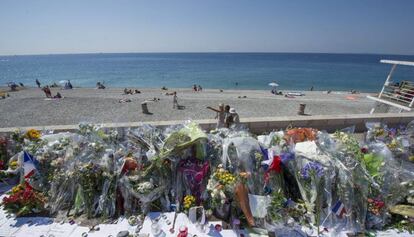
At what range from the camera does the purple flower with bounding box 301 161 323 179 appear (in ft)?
12.6

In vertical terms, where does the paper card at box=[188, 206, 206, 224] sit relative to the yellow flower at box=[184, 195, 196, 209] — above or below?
below

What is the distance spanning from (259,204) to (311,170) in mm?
1098

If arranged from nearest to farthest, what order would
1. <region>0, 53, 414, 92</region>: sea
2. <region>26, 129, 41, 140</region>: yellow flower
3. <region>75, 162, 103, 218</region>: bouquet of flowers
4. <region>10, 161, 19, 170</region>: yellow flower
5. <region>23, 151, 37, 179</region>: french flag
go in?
<region>75, 162, 103, 218</region>: bouquet of flowers < <region>23, 151, 37, 179</region>: french flag < <region>10, 161, 19, 170</region>: yellow flower < <region>26, 129, 41, 140</region>: yellow flower < <region>0, 53, 414, 92</region>: sea

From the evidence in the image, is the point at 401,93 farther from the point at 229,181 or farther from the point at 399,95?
the point at 229,181

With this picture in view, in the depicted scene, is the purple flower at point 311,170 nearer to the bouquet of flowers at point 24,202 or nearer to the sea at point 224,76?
the bouquet of flowers at point 24,202

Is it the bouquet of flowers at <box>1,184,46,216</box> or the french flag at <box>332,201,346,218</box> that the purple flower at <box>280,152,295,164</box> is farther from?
the bouquet of flowers at <box>1,184,46,216</box>

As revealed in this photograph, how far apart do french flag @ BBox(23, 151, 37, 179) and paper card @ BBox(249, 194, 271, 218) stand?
436 cm

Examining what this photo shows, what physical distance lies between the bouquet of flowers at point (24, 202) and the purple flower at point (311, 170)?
4871 mm

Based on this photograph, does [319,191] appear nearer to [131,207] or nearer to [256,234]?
[256,234]

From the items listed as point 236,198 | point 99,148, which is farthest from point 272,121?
point 99,148

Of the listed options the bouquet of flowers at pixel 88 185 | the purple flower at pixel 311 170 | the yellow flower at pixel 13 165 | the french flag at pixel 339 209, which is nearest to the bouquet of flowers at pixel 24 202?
the bouquet of flowers at pixel 88 185

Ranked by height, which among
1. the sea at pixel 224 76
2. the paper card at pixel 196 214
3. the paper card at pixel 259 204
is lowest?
the sea at pixel 224 76

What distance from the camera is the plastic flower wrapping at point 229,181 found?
3.82 metres

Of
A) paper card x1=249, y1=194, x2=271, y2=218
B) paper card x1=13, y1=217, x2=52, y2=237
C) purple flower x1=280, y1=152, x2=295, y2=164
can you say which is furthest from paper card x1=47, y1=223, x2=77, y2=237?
purple flower x1=280, y1=152, x2=295, y2=164
